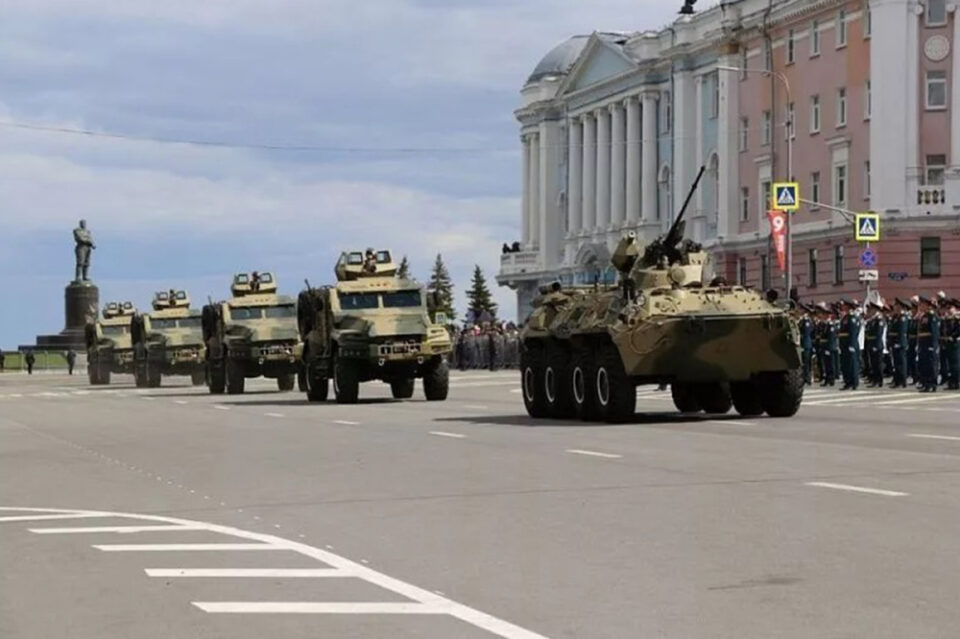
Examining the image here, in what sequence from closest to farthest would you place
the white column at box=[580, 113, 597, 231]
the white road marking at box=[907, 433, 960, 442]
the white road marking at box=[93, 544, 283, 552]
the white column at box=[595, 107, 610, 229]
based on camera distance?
the white road marking at box=[93, 544, 283, 552], the white road marking at box=[907, 433, 960, 442], the white column at box=[595, 107, 610, 229], the white column at box=[580, 113, 597, 231]

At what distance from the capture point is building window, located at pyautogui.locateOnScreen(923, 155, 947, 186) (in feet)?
235

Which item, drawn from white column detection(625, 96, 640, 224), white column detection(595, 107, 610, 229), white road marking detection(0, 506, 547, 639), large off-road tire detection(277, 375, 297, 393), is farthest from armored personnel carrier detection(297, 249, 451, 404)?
white column detection(595, 107, 610, 229)

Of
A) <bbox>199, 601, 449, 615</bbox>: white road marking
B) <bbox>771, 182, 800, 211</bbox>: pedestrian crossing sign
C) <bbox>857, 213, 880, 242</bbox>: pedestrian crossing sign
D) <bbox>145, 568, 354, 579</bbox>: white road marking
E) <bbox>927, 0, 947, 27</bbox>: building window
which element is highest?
<bbox>927, 0, 947, 27</bbox>: building window

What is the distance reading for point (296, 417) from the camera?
33.8 m

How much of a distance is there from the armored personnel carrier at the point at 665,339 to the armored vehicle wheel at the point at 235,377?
2482 cm

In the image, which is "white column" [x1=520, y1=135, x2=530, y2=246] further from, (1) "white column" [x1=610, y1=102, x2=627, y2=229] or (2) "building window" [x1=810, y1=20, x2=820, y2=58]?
(2) "building window" [x1=810, y1=20, x2=820, y2=58]

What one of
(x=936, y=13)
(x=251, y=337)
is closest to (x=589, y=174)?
(x=936, y=13)

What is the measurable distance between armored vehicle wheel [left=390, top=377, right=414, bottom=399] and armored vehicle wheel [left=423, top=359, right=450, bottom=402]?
1207 millimetres

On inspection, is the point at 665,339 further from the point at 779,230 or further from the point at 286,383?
the point at 779,230

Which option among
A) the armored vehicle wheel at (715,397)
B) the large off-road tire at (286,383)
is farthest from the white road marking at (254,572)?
the large off-road tire at (286,383)

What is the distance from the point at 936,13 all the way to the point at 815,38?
24.6ft

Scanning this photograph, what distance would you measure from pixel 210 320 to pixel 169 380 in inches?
883

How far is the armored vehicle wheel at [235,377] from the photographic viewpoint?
54.1 metres

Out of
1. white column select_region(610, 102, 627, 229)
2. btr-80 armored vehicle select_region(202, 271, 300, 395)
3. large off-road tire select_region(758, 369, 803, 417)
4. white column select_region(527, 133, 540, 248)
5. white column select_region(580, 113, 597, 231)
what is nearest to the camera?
large off-road tire select_region(758, 369, 803, 417)
